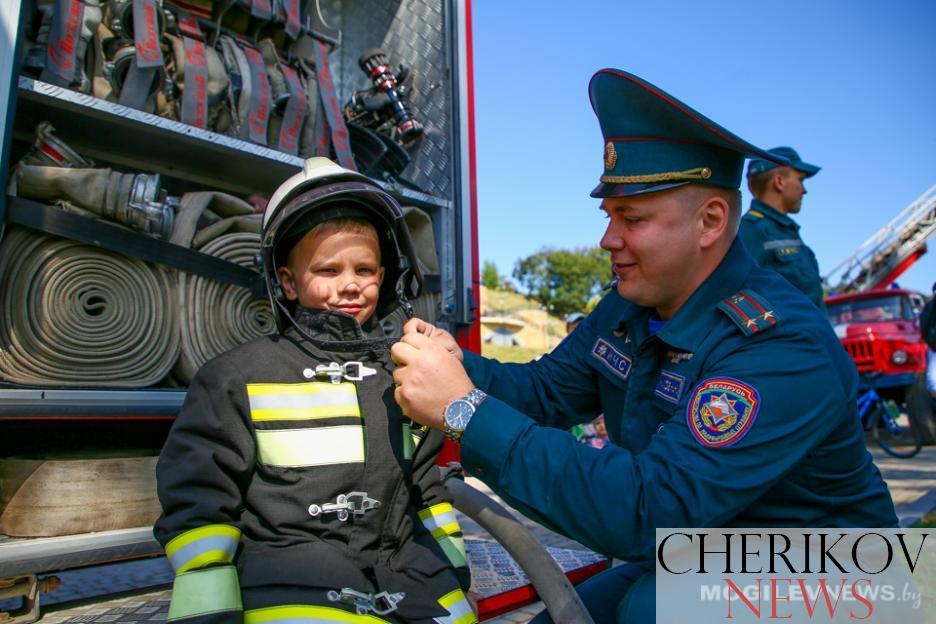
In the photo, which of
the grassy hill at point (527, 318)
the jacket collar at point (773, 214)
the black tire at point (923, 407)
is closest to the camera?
the jacket collar at point (773, 214)

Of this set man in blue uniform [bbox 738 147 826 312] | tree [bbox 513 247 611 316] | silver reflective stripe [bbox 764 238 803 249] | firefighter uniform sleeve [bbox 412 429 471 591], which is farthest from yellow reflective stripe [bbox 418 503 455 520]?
tree [bbox 513 247 611 316]

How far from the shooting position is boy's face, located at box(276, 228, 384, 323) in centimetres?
171

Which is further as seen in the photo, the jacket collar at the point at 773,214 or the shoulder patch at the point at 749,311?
the jacket collar at the point at 773,214

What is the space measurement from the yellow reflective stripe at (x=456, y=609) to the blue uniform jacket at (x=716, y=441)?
36cm

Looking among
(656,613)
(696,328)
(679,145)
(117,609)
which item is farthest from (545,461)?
(117,609)

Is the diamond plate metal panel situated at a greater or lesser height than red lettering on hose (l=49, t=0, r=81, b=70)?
greater

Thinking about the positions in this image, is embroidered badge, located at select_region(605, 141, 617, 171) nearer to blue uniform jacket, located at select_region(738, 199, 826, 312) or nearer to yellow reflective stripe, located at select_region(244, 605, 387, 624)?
yellow reflective stripe, located at select_region(244, 605, 387, 624)

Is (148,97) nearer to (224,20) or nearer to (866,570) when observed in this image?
(224,20)

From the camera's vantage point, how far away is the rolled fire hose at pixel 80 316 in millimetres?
2098

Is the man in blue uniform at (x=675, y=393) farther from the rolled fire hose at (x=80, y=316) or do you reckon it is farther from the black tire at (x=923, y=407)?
the black tire at (x=923, y=407)

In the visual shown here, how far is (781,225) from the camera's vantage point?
4.20 metres

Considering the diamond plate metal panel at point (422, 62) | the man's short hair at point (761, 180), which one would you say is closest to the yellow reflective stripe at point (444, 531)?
the diamond plate metal panel at point (422, 62)

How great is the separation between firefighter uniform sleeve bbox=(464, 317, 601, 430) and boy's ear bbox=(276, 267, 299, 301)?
52 centimetres

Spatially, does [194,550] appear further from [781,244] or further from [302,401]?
[781,244]
